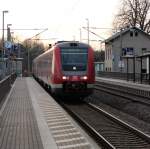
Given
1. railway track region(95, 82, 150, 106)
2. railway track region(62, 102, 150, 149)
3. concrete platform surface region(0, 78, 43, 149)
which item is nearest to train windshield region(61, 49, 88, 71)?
railway track region(95, 82, 150, 106)

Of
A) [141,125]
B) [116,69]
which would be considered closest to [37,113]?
[141,125]

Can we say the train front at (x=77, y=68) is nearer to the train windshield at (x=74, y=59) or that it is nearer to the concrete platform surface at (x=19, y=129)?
the train windshield at (x=74, y=59)

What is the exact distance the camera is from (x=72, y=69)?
24922mm

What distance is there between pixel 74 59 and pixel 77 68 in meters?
0.53

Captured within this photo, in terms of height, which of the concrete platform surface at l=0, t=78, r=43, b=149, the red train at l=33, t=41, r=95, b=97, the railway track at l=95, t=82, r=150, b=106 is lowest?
the railway track at l=95, t=82, r=150, b=106

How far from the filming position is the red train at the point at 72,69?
24.6 m

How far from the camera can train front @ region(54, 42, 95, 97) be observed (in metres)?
24.6

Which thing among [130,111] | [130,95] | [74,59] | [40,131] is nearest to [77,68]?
[74,59]

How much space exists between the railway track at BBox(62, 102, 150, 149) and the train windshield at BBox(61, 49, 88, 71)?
385 cm

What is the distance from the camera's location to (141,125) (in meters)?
17.0

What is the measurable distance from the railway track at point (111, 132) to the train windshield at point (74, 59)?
12.6 feet

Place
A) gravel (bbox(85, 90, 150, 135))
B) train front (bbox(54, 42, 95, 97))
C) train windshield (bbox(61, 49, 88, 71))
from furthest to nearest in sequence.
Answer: train windshield (bbox(61, 49, 88, 71))
train front (bbox(54, 42, 95, 97))
gravel (bbox(85, 90, 150, 135))

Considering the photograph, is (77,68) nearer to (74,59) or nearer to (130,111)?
(74,59)

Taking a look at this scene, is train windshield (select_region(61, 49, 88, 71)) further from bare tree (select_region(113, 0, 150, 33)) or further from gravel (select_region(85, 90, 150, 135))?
bare tree (select_region(113, 0, 150, 33))
